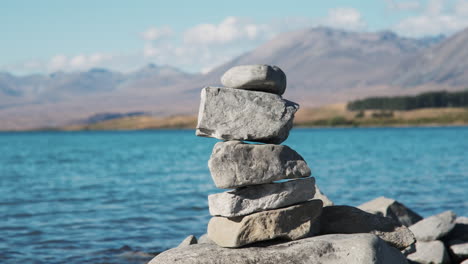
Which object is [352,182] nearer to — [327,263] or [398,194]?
[398,194]

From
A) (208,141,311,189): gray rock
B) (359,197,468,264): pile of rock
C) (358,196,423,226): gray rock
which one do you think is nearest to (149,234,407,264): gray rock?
(208,141,311,189): gray rock

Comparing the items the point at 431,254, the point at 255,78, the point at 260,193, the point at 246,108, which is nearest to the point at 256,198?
the point at 260,193

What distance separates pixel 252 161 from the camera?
44.6ft

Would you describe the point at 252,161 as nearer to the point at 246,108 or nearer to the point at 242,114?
the point at 242,114

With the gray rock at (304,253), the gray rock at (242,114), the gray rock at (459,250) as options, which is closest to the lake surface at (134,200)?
the gray rock at (304,253)

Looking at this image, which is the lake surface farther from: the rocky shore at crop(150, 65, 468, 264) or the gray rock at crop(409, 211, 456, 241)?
the gray rock at crop(409, 211, 456, 241)

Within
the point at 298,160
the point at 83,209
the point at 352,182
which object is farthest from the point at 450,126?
the point at 298,160

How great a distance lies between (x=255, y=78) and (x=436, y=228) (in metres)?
8.21

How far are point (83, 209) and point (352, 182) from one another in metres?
18.7

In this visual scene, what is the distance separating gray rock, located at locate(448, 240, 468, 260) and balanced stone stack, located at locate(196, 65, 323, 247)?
19.7 ft

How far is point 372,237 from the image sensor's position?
13.3 m

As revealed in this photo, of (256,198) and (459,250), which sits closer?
(256,198)

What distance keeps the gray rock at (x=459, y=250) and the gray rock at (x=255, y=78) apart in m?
7.60

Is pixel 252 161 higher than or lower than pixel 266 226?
higher
